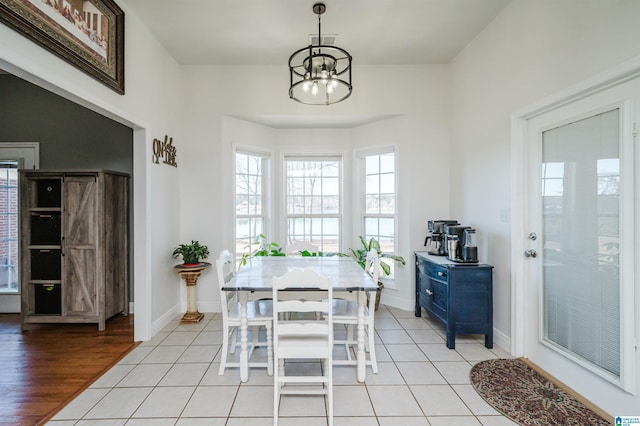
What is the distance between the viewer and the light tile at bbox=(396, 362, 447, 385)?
96.2 inches

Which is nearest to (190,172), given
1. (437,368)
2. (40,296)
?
(40,296)

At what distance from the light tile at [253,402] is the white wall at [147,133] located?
1.57 m

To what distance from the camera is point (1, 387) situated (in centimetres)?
241

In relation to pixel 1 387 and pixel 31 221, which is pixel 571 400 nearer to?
pixel 1 387

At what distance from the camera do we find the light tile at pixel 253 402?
2072mm

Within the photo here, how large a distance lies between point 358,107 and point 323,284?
2806 millimetres

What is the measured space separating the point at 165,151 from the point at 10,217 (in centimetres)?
239

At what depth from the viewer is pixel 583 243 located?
7.32 feet

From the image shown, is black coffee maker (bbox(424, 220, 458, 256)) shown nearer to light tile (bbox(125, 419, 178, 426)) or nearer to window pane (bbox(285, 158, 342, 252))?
window pane (bbox(285, 158, 342, 252))

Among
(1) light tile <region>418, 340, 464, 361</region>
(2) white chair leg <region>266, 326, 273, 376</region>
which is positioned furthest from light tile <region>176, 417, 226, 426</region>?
(1) light tile <region>418, 340, 464, 361</region>

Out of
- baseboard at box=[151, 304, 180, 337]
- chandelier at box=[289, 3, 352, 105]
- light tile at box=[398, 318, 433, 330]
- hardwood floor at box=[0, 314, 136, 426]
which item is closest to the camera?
hardwood floor at box=[0, 314, 136, 426]

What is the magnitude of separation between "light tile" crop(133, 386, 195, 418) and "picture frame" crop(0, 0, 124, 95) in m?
2.47

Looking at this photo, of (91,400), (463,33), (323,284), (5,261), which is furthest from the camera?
(5,261)

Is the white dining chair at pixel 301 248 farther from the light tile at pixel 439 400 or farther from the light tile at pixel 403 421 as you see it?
the light tile at pixel 403 421
